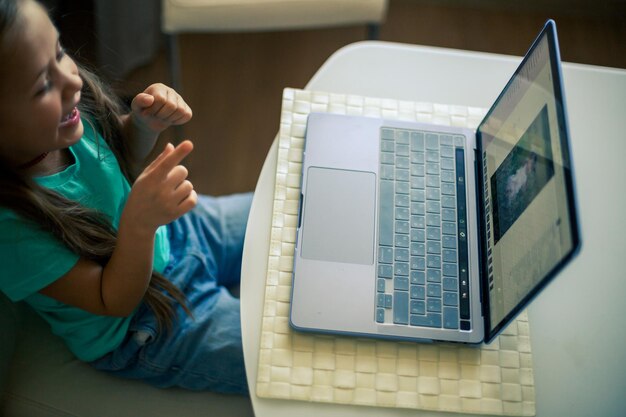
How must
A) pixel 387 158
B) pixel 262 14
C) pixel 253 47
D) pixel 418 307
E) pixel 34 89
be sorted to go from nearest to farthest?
pixel 34 89 → pixel 418 307 → pixel 387 158 → pixel 262 14 → pixel 253 47

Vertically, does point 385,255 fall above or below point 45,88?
below

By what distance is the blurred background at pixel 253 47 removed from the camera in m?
1.58

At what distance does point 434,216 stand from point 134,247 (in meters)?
0.40

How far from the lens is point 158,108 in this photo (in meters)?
0.82

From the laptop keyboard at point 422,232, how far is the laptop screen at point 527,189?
38 millimetres

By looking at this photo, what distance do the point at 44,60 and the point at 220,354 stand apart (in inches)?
18.3

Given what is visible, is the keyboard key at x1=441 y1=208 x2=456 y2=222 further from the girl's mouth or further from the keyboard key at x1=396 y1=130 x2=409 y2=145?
the girl's mouth

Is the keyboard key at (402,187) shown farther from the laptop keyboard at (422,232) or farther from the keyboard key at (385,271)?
the keyboard key at (385,271)

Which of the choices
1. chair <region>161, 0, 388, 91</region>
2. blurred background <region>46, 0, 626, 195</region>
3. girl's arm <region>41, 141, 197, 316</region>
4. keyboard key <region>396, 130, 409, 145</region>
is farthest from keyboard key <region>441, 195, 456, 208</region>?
blurred background <region>46, 0, 626, 195</region>

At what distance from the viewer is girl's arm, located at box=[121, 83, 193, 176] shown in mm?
809

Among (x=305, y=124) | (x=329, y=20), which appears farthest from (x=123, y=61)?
(x=305, y=124)

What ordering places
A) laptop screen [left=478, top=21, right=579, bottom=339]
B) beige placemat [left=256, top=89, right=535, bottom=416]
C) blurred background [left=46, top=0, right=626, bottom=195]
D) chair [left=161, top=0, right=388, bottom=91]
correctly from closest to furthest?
laptop screen [left=478, top=21, right=579, bottom=339] → beige placemat [left=256, top=89, right=535, bottom=416] → chair [left=161, top=0, right=388, bottom=91] → blurred background [left=46, top=0, right=626, bottom=195]

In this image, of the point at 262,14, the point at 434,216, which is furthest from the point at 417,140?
the point at 262,14

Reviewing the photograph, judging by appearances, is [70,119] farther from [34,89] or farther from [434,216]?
[434,216]
